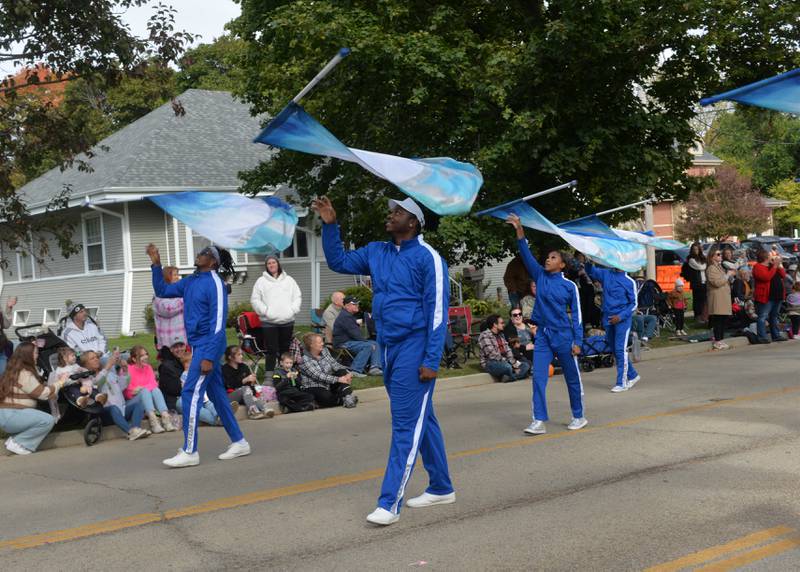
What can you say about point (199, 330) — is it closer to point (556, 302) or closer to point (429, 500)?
point (429, 500)

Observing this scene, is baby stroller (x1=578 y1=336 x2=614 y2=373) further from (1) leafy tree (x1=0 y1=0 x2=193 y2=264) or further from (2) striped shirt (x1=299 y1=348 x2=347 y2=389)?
(1) leafy tree (x1=0 y1=0 x2=193 y2=264)

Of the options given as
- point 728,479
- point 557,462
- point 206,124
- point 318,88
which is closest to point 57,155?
point 318,88

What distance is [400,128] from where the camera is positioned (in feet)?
64.0

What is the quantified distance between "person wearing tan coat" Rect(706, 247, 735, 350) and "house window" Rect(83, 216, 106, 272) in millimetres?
17364

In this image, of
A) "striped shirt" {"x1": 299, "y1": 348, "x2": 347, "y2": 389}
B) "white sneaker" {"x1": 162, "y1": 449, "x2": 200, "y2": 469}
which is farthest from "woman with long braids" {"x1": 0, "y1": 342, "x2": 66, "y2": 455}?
"striped shirt" {"x1": 299, "y1": 348, "x2": 347, "y2": 389}

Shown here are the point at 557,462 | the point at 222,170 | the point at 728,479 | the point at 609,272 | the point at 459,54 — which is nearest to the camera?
the point at 728,479

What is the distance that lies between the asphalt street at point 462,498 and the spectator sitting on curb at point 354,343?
3.97m

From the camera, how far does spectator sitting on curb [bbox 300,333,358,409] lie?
13.7m

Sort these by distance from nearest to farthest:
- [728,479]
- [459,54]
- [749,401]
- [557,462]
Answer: [728,479] → [557,462] → [749,401] → [459,54]

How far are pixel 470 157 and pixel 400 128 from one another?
6.34 feet

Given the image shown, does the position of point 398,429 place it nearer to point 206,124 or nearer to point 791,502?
point 791,502

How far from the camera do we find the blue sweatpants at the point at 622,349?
13.8 m

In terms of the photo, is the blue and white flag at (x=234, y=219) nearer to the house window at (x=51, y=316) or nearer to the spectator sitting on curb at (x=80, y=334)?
the spectator sitting on curb at (x=80, y=334)

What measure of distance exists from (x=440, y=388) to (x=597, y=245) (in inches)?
181
